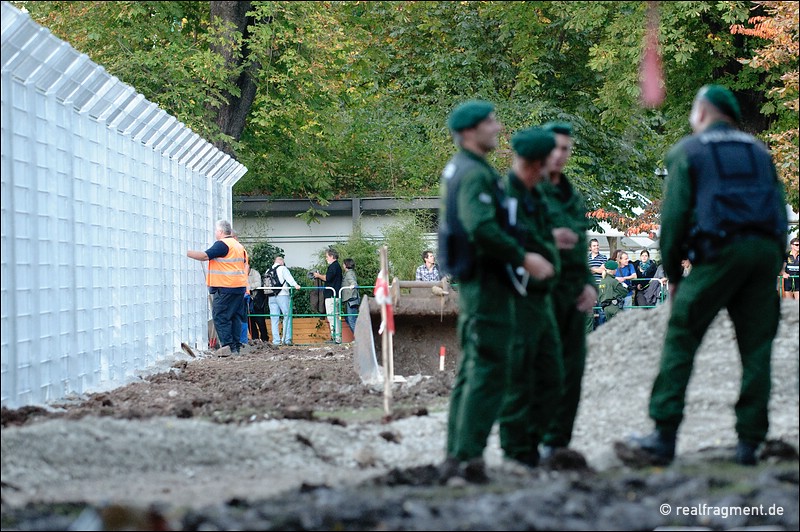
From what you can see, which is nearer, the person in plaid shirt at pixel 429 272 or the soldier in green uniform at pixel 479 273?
the soldier in green uniform at pixel 479 273

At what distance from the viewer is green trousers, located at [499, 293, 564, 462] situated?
272 inches

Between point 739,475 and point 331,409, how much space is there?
5.08m

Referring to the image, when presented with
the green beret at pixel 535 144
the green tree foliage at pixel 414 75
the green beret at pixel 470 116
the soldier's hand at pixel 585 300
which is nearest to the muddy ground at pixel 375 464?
the soldier's hand at pixel 585 300

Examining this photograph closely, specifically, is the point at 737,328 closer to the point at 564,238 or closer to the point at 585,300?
the point at 585,300

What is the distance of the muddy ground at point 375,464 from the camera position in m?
5.55

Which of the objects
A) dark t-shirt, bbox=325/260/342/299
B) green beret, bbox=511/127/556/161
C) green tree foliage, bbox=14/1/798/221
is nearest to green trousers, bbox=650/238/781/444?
green beret, bbox=511/127/556/161

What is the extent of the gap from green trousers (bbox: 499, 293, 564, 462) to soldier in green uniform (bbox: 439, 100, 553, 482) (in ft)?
0.73

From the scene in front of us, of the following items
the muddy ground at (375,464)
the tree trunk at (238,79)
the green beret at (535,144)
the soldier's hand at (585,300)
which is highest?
the tree trunk at (238,79)

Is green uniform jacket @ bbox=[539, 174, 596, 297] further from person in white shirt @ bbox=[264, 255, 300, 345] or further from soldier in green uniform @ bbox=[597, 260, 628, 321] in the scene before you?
person in white shirt @ bbox=[264, 255, 300, 345]

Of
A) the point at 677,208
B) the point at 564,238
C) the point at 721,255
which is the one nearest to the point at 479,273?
the point at 564,238

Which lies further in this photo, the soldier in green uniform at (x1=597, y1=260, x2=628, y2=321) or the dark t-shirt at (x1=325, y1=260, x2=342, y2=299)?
the dark t-shirt at (x1=325, y1=260, x2=342, y2=299)

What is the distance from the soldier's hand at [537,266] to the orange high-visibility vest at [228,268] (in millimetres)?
12619

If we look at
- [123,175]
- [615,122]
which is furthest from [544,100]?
[123,175]

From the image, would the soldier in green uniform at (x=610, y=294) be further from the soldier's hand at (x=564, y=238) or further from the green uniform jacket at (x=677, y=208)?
the green uniform jacket at (x=677, y=208)
